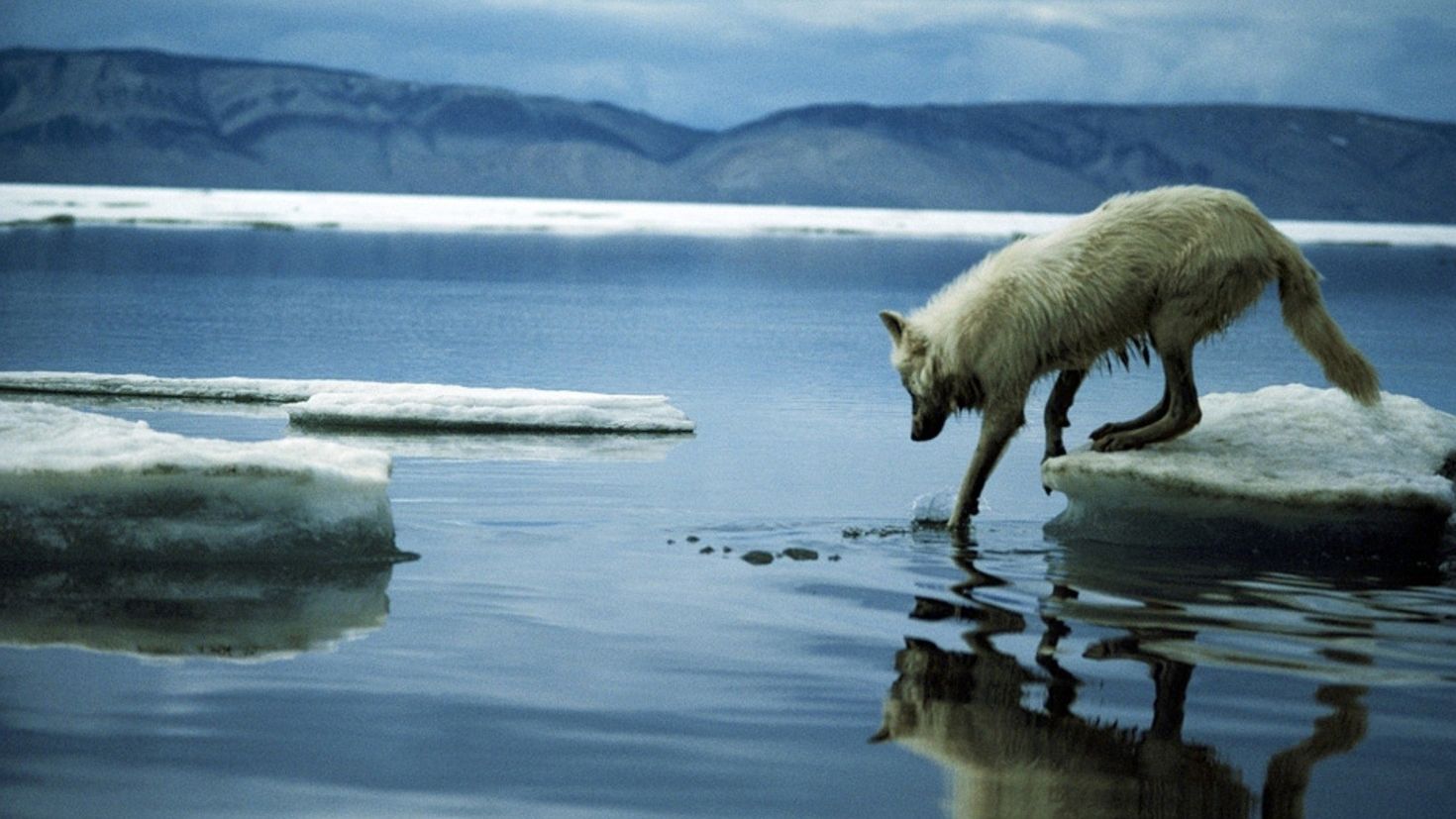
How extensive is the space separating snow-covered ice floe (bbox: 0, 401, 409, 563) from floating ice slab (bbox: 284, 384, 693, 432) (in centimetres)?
578

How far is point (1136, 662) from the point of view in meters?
7.64

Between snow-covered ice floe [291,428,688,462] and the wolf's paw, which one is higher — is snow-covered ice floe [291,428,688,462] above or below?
below

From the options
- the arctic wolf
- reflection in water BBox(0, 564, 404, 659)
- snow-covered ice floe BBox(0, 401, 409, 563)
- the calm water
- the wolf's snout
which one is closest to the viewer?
the calm water

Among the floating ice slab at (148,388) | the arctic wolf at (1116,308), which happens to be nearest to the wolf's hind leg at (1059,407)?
the arctic wolf at (1116,308)

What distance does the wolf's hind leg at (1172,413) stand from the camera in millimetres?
10672

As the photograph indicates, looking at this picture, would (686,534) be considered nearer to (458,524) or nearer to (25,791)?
(458,524)

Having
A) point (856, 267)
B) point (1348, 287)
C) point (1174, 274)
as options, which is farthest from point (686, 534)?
point (856, 267)

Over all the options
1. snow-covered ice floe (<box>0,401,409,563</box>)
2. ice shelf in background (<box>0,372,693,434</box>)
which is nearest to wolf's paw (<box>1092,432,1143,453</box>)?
snow-covered ice floe (<box>0,401,409,563</box>)

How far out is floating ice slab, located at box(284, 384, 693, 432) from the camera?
50.4 ft

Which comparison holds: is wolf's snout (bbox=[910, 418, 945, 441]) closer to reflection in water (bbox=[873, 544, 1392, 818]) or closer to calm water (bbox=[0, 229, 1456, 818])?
calm water (bbox=[0, 229, 1456, 818])

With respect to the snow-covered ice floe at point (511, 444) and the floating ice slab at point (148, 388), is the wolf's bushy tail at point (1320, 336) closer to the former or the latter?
the snow-covered ice floe at point (511, 444)

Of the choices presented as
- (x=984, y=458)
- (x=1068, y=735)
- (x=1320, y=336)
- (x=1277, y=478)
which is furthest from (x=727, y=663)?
(x=1320, y=336)

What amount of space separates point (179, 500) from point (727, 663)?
10.2ft

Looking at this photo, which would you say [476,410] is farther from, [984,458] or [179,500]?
[179,500]
